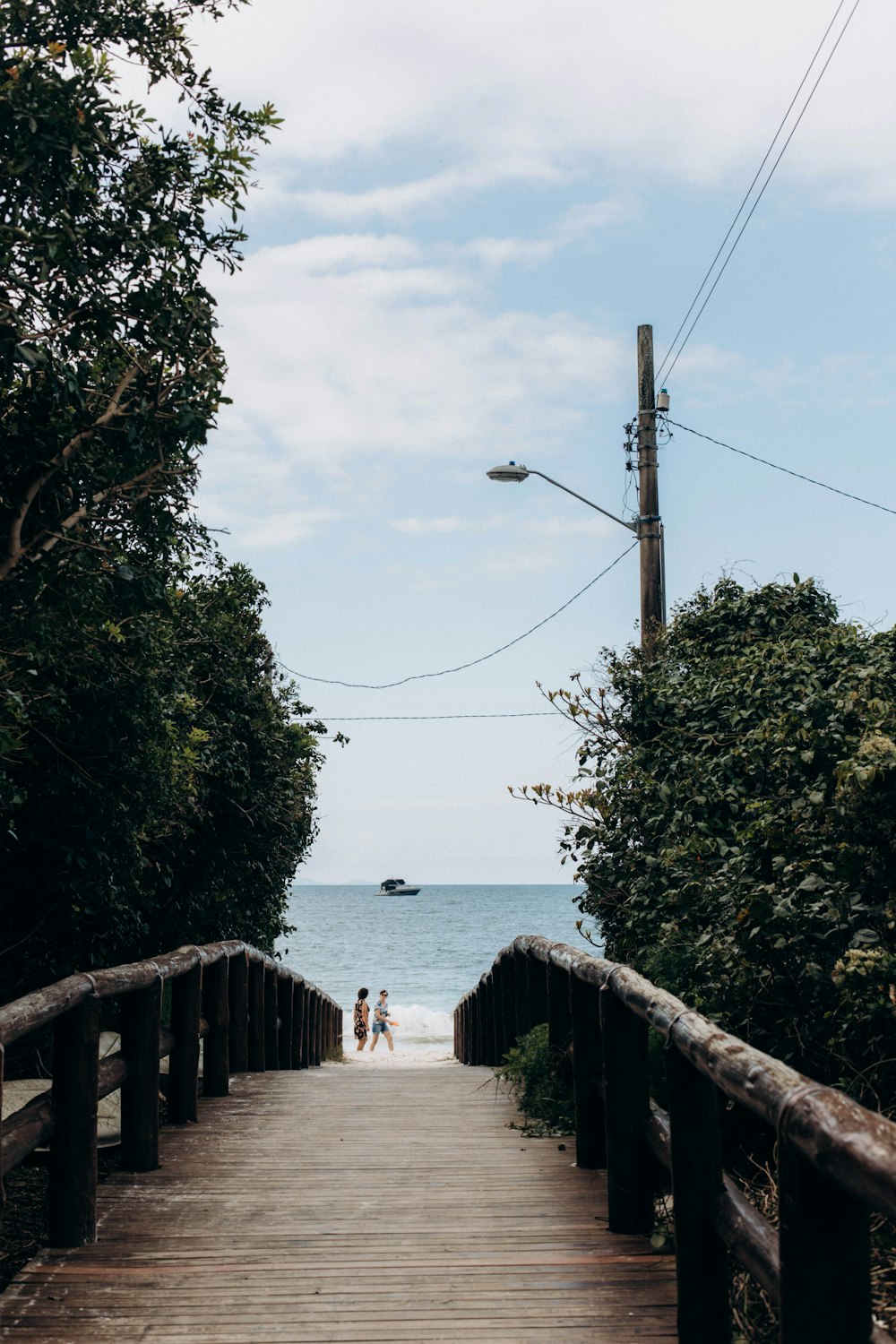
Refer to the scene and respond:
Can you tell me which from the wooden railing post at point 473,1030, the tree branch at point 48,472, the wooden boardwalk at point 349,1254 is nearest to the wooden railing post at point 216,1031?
the wooden boardwalk at point 349,1254

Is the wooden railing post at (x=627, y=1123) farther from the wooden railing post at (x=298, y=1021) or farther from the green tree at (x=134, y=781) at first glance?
the wooden railing post at (x=298, y=1021)

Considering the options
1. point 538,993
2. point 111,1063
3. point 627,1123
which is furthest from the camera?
point 538,993

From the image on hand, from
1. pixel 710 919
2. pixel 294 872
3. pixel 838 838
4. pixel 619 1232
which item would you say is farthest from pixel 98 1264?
pixel 294 872

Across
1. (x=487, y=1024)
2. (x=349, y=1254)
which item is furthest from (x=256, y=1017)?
(x=349, y=1254)

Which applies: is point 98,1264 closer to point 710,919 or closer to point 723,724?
point 710,919

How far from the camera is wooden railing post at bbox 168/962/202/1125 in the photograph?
6.84m

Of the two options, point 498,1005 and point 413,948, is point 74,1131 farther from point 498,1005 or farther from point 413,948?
point 413,948

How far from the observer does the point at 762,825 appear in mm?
6043

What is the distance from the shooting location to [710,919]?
279 inches

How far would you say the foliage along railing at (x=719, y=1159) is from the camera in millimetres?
2457

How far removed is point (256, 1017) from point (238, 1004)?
4.43ft

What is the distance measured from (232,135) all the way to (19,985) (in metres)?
6.88

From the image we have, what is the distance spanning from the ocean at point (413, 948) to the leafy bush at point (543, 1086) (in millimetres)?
11629

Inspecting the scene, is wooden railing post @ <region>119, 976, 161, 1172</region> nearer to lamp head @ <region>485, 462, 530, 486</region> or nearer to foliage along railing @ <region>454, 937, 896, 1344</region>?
foliage along railing @ <region>454, 937, 896, 1344</region>
